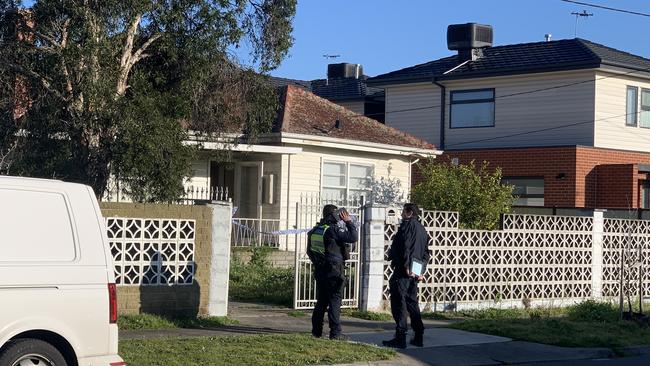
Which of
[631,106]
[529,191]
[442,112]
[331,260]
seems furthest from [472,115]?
[331,260]

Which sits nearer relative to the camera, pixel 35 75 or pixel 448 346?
pixel 448 346

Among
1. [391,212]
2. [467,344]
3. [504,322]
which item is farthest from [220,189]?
[467,344]

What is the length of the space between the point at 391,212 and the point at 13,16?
257 inches

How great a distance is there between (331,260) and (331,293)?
42 cm

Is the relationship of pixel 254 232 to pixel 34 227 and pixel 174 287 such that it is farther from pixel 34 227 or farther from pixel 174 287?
pixel 34 227

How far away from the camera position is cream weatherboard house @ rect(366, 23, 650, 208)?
3006cm

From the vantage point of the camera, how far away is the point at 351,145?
25.2 meters

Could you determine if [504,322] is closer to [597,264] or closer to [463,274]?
[463,274]

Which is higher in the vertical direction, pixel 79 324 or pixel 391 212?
pixel 391 212

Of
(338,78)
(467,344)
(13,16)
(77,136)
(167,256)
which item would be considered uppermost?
(338,78)

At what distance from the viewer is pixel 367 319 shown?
15797 millimetres

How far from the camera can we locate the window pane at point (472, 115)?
33844 mm

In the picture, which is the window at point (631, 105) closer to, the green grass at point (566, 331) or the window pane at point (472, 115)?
the window pane at point (472, 115)

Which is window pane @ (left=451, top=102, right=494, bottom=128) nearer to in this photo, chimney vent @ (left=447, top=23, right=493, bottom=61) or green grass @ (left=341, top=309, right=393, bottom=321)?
chimney vent @ (left=447, top=23, right=493, bottom=61)
